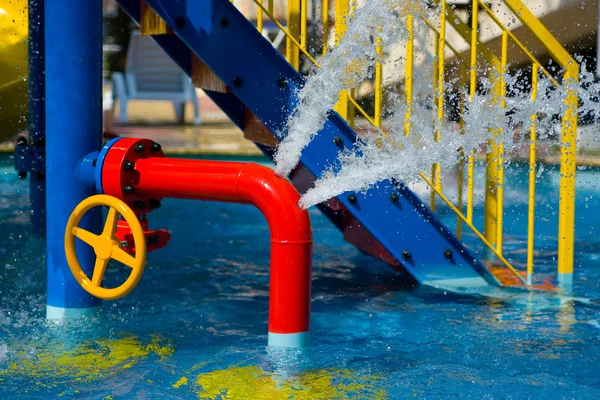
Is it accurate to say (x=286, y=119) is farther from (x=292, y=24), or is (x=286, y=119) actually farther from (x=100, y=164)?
(x=100, y=164)

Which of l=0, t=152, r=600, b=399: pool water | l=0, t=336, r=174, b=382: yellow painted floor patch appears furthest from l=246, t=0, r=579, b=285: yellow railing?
l=0, t=336, r=174, b=382: yellow painted floor patch

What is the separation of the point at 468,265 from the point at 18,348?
196 centimetres

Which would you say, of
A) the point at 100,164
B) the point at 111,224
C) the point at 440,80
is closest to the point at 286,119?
the point at 440,80

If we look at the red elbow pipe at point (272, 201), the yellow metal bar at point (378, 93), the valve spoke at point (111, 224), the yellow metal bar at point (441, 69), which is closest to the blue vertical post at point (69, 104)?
the red elbow pipe at point (272, 201)

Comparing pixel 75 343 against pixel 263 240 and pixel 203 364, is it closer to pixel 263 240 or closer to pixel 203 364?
pixel 203 364

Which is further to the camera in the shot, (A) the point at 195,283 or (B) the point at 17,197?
(B) the point at 17,197

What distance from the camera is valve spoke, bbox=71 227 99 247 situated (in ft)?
10.4

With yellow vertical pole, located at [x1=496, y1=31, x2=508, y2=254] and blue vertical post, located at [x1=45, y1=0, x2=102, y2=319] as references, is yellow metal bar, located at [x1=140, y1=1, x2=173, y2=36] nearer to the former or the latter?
blue vertical post, located at [x1=45, y1=0, x2=102, y2=319]

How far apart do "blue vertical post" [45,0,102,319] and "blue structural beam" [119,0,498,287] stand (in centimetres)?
29

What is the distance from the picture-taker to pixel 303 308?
3090mm

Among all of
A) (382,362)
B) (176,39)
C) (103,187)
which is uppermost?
(176,39)

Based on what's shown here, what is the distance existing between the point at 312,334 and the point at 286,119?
881 mm

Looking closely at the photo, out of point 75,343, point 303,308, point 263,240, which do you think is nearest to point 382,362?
point 303,308

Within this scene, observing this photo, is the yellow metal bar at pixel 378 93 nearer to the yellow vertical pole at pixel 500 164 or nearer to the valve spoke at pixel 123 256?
the yellow vertical pole at pixel 500 164
